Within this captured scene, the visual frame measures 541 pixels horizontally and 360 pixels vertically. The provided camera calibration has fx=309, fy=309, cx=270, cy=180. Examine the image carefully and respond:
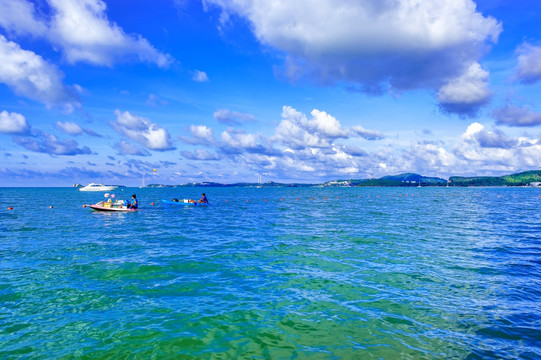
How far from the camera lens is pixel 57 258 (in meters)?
24.3

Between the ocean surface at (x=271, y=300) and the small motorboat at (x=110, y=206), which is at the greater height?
the small motorboat at (x=110, y=206)

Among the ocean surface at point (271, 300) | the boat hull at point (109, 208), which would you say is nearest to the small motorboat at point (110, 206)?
the boat hull at point (109, 208)

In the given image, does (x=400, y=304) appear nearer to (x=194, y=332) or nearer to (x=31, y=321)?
(x=194, y=332)

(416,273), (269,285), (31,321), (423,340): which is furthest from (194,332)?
(416,273)

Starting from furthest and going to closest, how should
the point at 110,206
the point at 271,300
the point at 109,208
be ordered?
the point at 110,206
the point at 109,208
the point at 271,300

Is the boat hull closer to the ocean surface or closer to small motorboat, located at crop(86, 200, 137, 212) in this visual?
small motorboat, located at crop(86, 200, 137, 212)

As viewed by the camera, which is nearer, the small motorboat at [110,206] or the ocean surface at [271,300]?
the ocean surface at [271,300]

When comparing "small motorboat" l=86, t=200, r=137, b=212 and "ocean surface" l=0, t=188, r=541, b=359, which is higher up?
"small motorboat" l=86, t=200, r=137, b=212

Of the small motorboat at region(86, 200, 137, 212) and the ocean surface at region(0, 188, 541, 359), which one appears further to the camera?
the small motorboat at region(86, 200, 137, 212)

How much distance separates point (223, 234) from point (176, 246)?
25.7 feet

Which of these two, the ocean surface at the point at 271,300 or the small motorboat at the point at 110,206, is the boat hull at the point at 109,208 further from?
the ocean surface at the point at 271,300

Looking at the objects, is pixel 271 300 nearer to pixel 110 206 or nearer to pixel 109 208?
pixel 109 208

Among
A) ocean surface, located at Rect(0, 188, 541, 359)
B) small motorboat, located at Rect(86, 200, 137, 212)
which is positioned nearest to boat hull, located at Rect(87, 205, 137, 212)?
small motorboat, located at Rect(86, 200, 137, 212)

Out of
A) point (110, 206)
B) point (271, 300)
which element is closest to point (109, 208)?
point (110, 206)
